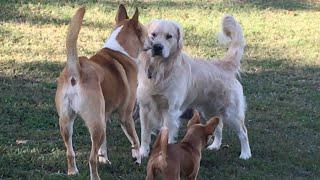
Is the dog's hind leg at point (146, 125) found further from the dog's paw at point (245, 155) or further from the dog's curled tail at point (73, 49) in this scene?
the dog's curled tail at point (73, 49)

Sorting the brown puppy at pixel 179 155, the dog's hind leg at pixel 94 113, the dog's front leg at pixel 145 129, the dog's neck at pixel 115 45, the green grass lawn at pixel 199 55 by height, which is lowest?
the green grass lawn at pixel 199 55

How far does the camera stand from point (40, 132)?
7523 millimetres

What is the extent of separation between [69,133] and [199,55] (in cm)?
693

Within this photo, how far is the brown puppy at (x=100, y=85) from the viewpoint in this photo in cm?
564

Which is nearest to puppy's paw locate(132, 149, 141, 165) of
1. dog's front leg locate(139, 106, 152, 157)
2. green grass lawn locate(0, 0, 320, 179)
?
green grass lawn locate(0, 0, 320, 179)

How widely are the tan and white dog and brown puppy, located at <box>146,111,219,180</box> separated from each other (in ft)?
3.48

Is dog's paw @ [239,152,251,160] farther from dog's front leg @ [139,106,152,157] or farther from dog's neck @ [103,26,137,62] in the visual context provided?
dog's neck @ [103,26,137,62]

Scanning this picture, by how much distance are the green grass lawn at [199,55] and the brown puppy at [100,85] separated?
43 cm

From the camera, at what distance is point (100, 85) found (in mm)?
5824

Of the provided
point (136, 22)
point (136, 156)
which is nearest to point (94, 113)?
point (136, 156)

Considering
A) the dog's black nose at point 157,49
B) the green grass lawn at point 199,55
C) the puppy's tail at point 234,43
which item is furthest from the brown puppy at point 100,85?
the puppy's tail at point 234,43

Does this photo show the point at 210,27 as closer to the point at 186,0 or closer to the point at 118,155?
the point at 186,0

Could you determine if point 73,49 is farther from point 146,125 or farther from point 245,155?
point 245,155

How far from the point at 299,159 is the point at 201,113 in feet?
3.95
